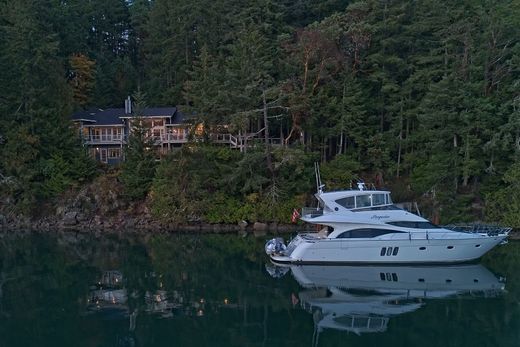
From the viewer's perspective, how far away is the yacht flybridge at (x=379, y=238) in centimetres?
2348

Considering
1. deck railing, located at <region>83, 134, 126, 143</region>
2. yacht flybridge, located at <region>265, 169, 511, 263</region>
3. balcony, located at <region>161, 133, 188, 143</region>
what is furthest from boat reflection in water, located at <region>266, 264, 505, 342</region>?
deck railing, located at <region>83, 134, 126, 143</region>

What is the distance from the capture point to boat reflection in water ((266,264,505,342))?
1752 centimetres

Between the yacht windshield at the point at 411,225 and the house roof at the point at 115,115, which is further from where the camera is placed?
the house roof at the point at 115,115

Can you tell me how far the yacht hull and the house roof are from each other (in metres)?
22.7

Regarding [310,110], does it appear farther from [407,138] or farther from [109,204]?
[109,204]

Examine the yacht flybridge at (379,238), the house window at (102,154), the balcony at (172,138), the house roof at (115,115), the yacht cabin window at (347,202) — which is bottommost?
the yacht flybridge at (379,238)

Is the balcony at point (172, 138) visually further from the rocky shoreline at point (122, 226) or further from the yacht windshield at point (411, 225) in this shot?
the yacht windshield at point (411, 225)

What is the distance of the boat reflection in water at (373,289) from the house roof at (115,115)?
22.9 meters

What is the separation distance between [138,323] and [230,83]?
2293 cm

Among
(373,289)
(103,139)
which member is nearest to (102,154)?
(103,139)

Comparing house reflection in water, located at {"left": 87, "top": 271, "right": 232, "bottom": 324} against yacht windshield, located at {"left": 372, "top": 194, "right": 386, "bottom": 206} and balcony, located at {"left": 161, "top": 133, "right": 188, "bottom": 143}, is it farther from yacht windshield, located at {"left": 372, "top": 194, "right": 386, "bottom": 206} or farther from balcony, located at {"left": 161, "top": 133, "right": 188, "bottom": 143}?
balcony, located at {"left": 161, "top": 133, "right": 188, "bottom": 143}

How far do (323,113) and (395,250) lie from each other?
16.1 m

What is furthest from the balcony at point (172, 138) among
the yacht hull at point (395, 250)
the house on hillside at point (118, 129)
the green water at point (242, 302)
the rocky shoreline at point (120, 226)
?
the yacht hull at point (395, 250)

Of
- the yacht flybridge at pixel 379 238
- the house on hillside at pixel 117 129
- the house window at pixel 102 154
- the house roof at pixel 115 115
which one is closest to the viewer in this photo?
the yacht flybridge at pixel 379 238
